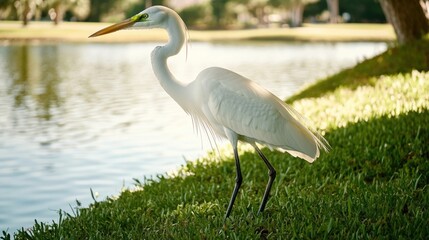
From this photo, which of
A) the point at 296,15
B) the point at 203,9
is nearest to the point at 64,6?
the point at 203,9

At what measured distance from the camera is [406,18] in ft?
39.0

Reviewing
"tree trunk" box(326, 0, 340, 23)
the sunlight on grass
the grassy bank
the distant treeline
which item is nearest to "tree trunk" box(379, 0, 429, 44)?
the sunlight on grass

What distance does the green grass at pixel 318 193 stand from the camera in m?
4.22

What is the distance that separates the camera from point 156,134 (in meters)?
11.0

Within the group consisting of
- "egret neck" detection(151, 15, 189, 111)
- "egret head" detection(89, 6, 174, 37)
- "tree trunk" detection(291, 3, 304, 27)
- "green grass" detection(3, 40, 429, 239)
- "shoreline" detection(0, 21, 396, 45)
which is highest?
"egret head" detection(89, 6, 174, 37)

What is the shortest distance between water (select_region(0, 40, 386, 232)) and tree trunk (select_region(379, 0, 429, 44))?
411cm

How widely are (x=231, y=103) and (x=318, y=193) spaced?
1.34 meters

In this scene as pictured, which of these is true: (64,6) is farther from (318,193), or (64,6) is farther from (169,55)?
(169,55)

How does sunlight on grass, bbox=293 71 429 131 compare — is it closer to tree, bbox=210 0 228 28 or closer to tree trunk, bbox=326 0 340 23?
tree, bbox=210 0 228 28

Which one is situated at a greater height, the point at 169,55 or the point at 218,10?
the point at 169,55

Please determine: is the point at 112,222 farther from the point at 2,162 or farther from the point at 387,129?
the point at 2,162

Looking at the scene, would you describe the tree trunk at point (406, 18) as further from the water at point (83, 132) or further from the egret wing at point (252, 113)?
the egret wing at point (252, 113)

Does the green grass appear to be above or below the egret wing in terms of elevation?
below

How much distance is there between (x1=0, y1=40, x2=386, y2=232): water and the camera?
7574 mm
